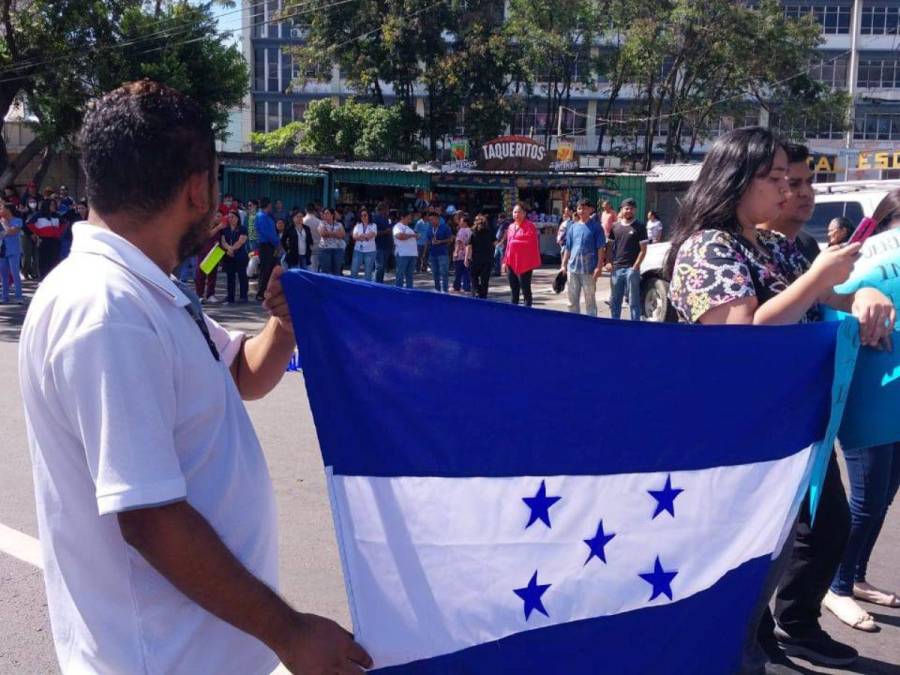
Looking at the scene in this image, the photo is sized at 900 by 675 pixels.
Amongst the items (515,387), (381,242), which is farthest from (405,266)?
(515,387)

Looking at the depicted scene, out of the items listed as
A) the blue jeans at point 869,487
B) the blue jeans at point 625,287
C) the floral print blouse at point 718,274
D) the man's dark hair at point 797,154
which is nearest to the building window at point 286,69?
the blue jeans at point 625,287

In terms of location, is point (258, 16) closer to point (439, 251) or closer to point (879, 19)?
point (879, 19)

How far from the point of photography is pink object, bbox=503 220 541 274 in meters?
14.4

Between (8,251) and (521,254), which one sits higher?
(521,254)

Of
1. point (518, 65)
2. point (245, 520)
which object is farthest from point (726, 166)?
point (518, 65)

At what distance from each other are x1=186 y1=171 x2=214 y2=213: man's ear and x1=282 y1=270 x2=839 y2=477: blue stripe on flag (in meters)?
→ 0.30

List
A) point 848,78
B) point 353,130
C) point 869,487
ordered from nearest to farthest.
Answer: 1. point 869,487
2. point 353,130
3. point 848,78

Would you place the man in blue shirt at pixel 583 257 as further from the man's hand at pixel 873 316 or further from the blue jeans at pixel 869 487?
the man's hand at pixel 873 316

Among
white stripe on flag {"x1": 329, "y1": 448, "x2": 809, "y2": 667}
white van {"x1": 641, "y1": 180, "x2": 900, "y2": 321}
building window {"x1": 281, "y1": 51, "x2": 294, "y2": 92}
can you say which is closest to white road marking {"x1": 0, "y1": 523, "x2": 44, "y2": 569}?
white stripe on flag {"x1": 329, "y1": 448, "x2": 809, "y2": 667}

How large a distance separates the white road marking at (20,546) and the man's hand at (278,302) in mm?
2991

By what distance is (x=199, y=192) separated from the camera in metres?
1.66

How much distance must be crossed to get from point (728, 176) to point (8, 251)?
45.9ft

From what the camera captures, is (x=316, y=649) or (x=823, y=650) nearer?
(x=316, y=649)

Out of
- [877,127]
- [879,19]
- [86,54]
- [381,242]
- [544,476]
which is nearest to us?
[544,476]
